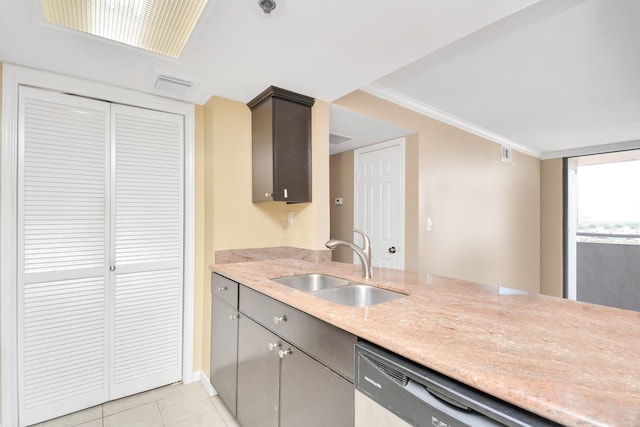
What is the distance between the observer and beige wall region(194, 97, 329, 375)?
230cm

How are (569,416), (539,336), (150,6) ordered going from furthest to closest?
(150,6) → (539,336) → (569,416)

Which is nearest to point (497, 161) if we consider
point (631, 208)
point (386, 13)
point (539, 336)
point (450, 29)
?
point (631, 208)

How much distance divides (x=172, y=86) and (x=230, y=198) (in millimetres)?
879

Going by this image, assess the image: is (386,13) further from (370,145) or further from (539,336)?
(370,145)

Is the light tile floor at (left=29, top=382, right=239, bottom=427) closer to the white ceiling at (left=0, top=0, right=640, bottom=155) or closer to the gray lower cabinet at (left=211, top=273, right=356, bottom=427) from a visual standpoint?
the gray lower cabinet at (left=211, top=273, right=356, bottom=427)

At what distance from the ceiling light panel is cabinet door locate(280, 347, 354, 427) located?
63.4 inches

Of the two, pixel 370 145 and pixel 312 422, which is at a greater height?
pixel 370 145

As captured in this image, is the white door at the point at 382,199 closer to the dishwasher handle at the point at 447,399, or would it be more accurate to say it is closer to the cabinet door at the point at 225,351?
the cabinet door at the point at 225,351

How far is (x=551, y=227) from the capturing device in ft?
16.2

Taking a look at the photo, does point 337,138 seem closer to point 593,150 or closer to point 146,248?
point 146,248

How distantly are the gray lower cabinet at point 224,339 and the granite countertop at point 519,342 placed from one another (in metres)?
0.55

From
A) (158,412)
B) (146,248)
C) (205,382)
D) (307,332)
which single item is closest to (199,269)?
(146,248)

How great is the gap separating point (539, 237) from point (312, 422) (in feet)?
17.6

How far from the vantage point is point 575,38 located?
1893 millimetres
